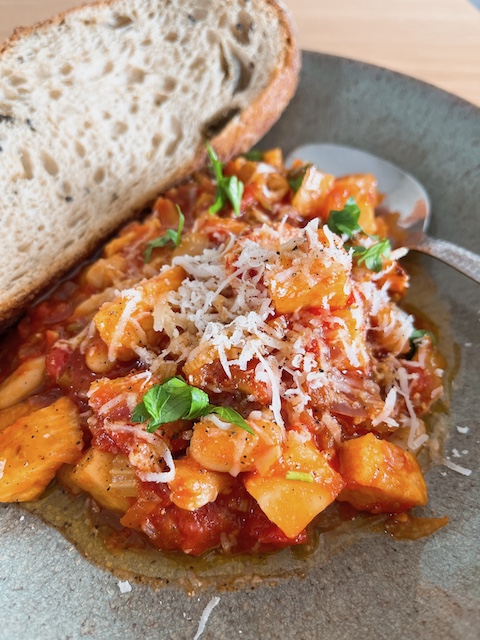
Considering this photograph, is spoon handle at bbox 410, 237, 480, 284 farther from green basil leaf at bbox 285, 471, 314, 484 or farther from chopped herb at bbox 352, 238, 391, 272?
green basil leaf at bbox 285, 471, 314, 484

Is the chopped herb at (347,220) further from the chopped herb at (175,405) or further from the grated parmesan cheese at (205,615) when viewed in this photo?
the grated parmesan cheese at (205,615)

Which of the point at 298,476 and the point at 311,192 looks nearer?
the point at 298,476

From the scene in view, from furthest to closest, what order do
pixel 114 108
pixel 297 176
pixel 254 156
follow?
1. pixel 254 156
2. pixel 114 108
3. pixel 297 176

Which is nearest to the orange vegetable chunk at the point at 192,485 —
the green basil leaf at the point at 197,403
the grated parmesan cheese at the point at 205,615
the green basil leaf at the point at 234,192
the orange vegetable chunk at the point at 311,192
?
the green basil leaf at the point at 197,403

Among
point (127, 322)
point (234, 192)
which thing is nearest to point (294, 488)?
point (127, 322)

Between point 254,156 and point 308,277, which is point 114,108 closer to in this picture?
point 254,156

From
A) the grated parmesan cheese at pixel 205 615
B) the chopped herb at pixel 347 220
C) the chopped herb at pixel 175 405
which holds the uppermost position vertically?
the chopped herb at pixel 347 220

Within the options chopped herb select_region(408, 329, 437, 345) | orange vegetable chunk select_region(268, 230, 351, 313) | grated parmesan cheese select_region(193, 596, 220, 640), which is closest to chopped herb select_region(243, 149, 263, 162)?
orange vegetable chunk select_region(268, 230, 351, 313)
